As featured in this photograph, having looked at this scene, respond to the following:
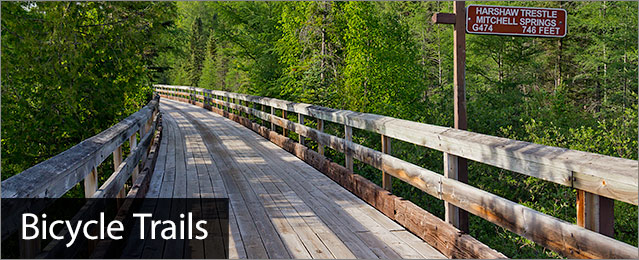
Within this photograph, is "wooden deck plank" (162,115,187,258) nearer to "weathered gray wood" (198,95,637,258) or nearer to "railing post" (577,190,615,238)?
"weathered gray wood" (198,95,637,258)

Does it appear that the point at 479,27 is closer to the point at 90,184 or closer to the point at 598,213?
the point at 598,213

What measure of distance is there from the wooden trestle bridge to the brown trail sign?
4.12 ft

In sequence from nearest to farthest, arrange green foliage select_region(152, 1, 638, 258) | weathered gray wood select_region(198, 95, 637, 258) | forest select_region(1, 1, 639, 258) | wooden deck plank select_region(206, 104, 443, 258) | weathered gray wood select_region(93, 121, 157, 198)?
weathered gray wood select_region(198, 95, 637, 258) → weathered gray wood select_region(93, 121, 157, 198) → wooden deck plank select_region(206, 104, 443, 258) → forest select_region(1, 1, 639, 258) → green foliage select_region(152, 1, 638, 258)

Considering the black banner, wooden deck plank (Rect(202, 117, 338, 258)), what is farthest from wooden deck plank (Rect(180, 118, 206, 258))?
wooden deck plank (Rect(202, 117, 338, 258))

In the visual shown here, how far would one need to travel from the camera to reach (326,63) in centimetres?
1586

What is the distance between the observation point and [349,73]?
52.2ft

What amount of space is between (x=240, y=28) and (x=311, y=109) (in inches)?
716

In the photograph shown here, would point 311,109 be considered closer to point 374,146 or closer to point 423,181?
point 423,181

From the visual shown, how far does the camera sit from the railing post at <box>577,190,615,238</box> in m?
2.62

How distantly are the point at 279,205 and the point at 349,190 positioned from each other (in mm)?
1080

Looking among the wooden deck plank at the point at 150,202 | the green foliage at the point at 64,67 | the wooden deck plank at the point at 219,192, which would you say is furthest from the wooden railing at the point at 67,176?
the green foliage at the point at 64,67

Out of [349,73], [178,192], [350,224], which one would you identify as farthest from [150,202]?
[349,73]

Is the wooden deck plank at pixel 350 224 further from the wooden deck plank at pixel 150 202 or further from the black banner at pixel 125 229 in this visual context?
the wooden deck plank at pixel 150 202

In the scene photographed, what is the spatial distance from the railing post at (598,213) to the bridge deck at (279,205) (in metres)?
1.40
